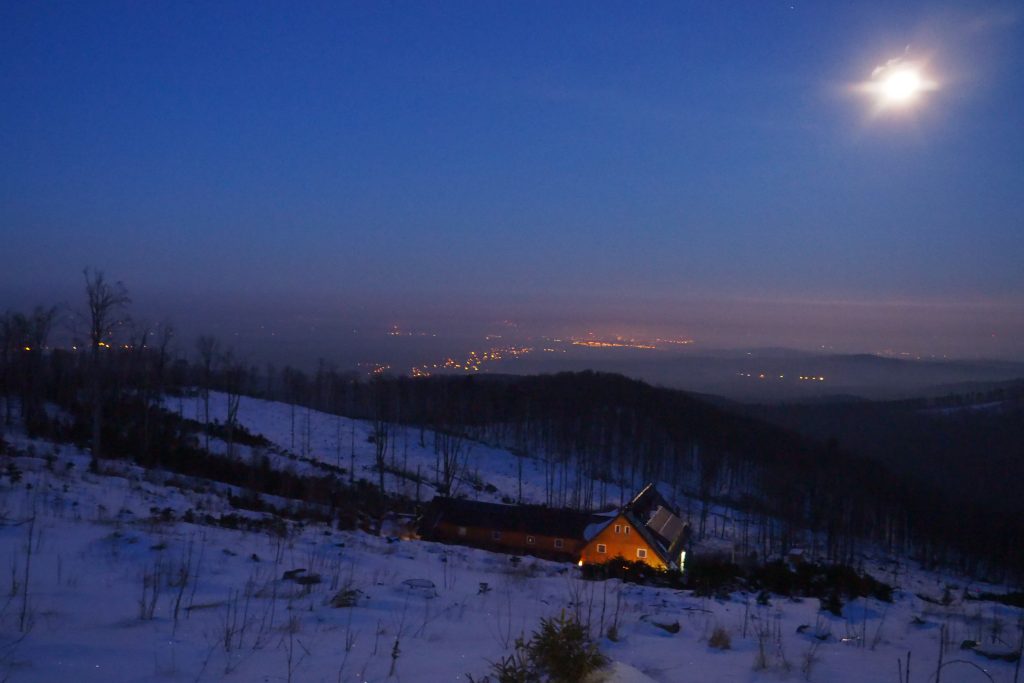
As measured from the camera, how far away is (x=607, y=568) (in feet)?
35.0

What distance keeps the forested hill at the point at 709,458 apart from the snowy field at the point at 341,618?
34.9 meters

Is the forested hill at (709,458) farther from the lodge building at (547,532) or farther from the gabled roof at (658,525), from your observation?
the lodge building at (547,532)

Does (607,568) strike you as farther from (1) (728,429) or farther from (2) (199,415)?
(1) (728,429)

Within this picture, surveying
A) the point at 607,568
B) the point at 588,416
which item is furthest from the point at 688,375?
the point at 607,568

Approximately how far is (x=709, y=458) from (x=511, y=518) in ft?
116

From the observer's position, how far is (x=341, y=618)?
4.49 m

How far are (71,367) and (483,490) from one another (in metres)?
25.9

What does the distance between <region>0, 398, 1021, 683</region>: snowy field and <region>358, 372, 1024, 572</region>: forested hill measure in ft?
115

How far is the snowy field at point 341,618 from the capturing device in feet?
10.9

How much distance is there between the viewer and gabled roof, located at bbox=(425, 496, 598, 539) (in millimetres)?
25953

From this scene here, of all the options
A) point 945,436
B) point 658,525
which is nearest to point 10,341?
point 658,525

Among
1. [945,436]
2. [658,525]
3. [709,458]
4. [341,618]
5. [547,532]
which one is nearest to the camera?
[341,618]

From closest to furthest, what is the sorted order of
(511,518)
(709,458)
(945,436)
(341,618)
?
(341,618), (511,518), (709,458), (945,436)

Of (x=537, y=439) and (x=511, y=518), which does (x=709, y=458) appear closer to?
(x=537, y=439)
